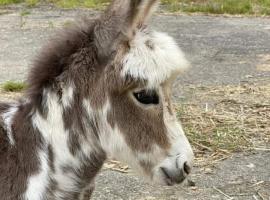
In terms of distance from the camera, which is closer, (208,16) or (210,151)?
(210,151)

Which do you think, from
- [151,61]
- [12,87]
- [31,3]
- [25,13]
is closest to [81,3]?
[31,3]

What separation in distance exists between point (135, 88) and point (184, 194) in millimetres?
1681

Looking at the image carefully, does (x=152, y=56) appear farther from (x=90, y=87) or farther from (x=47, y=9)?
(x=47, y=9)

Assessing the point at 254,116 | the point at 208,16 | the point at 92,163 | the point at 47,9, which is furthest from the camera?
the point at 47,9

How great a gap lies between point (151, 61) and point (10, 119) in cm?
67

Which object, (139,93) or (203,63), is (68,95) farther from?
(203,63)

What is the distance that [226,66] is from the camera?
6.70 m

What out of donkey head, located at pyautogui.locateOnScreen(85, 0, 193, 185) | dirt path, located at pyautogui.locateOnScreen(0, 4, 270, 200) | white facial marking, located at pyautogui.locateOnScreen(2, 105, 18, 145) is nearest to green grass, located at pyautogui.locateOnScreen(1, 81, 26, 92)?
dirt path, located at pyautogui.locateOnScreen(0, 4, 270, 200)

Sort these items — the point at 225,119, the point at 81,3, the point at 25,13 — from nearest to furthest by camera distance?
the point at 225,119 < the point at 25,13 < the point at 81,3

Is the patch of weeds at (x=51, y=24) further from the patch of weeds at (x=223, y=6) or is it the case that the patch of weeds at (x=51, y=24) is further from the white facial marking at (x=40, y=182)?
the white facial marking at (x=40, y=182)

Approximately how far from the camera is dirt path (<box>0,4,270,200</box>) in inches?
155

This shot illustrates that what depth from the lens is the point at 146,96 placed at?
2.39 meters

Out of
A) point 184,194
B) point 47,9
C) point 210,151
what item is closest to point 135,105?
point 184,194

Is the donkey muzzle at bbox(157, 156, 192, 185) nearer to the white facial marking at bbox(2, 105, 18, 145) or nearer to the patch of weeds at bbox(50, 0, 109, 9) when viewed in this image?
the white facial marking at bbox(2, 105, 18, 145)
